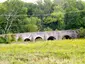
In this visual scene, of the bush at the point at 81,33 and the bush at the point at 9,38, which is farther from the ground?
the bush at the point at 9,38

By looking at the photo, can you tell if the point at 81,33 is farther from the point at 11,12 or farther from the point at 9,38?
the point at 9,38

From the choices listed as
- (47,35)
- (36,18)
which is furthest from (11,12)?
(47,35)

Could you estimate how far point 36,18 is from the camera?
54.5 m

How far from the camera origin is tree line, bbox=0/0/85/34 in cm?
4906

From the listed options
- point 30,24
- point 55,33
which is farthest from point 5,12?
point 55,33

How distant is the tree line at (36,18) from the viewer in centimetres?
4906

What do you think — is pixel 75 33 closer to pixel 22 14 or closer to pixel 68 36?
pixel 68 36

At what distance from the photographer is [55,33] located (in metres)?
47.9

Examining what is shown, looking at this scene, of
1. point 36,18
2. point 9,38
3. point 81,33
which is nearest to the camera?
point 9,38

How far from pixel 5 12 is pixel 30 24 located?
5023 millimetres

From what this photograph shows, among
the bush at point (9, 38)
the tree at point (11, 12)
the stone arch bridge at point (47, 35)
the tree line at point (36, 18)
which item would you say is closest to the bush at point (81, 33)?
the stone arch bridge at point (47, 35)

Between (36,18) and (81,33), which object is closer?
(81,33)

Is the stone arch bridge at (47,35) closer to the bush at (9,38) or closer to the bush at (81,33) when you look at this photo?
the bush at (81,33)

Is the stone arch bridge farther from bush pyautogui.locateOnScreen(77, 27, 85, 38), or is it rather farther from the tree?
the tree
